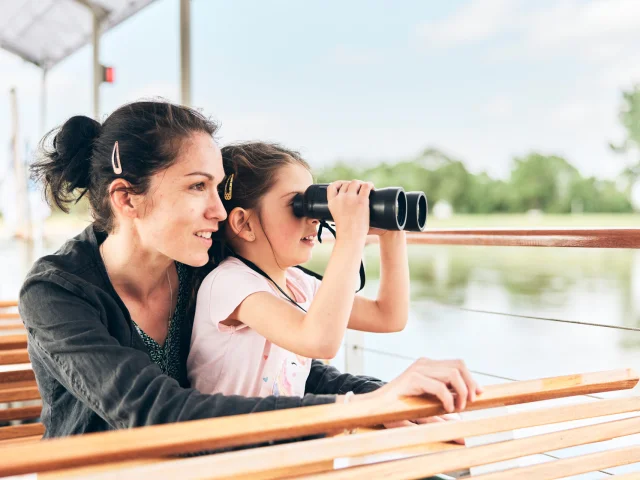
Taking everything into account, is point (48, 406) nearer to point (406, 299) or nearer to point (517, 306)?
point (406, 299)

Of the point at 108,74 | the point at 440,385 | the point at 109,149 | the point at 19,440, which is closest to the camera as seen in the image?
the point at 440,385

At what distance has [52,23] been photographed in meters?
4.24

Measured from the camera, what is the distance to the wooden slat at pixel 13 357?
162 centimetres

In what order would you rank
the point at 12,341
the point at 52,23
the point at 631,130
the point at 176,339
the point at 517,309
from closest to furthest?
the point at 176,339, the point at 12,341, the point at 52,23, the point at 517,309, the point at 631,130

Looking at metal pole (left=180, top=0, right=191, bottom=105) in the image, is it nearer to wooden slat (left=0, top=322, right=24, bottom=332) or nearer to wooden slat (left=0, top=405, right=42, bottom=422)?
wooden slat (left=0, top=322, right=24, bottom=332)

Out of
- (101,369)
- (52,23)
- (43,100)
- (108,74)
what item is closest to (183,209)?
(101,369)

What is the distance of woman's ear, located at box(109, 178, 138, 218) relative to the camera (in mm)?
1156

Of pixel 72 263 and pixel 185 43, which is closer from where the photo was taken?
pixel 72 263

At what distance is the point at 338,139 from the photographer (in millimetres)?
23516

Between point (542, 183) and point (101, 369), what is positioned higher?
point (542, 183)

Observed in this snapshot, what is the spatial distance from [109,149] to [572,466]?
0.96 metres

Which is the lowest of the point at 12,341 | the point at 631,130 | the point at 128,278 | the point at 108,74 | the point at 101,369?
the point at 12,341

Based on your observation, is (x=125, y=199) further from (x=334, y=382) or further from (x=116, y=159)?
(x=334, y=382)

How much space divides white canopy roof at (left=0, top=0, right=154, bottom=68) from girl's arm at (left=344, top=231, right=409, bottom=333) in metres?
2.93
